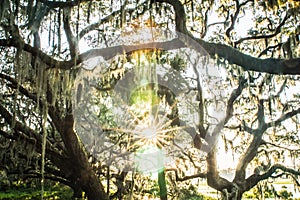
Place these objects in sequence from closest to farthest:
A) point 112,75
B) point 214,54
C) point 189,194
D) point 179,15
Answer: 1. point 214,54
2. point 179,15
3. point 112,75
4. point 189,194

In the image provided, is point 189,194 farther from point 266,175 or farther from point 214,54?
point 214,54

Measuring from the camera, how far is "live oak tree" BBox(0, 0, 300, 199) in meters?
4.59

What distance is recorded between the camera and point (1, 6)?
3713 millimetres

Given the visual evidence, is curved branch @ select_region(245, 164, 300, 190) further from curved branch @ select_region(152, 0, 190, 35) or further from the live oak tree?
curved branch @ select_region(152, 0, 190, 35)

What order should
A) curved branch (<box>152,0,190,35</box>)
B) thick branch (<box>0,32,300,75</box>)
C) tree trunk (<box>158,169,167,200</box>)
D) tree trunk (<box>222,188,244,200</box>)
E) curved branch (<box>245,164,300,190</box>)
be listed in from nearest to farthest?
1. thick branch (<box>0,32,300,75</box>)
2. curved branch (<box>152,0,190,35</box>)
3. tree trunk (<box>222,188,244,200</box>)
4. curved branch (<box>245,164,300,190</box>)
5. tree trunk (<box>158,169,167,200</box>)

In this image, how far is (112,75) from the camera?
746cm

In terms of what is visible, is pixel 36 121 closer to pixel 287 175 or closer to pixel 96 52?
pixel 96 52

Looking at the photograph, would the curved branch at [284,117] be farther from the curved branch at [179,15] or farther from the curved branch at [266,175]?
the curved branch at [179,15]

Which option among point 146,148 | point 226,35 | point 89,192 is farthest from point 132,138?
point 226,35

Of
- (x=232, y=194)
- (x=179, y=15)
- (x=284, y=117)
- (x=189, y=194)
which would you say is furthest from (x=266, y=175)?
(x=179, y=15)

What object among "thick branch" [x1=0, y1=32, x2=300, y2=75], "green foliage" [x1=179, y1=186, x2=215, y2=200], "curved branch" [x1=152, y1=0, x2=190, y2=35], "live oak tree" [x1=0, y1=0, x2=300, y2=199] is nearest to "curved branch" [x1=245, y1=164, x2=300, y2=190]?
"live oak tree" [x1=0, y1=0, x2=300, y2=199]

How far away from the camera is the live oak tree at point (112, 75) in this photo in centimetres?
459

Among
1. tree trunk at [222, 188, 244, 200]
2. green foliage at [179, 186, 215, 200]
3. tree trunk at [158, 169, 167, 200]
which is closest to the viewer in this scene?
tree trunk at [222, 188, 244, 200]

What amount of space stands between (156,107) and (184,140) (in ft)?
6.03
